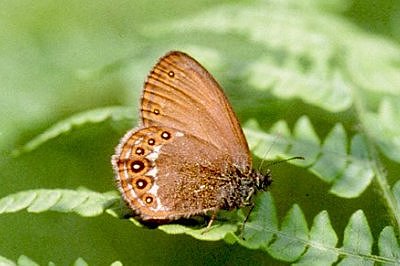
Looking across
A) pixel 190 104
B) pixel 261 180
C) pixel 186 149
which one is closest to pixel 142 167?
pixel 186 149

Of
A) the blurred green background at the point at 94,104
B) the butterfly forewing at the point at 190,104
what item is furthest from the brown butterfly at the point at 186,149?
the blurred green background at the point at 94,104

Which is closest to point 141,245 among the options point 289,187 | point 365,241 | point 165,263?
point 165,263

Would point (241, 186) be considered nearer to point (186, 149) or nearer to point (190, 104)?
point (186, 149)

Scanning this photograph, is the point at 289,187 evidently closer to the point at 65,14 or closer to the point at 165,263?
the point at 165,263

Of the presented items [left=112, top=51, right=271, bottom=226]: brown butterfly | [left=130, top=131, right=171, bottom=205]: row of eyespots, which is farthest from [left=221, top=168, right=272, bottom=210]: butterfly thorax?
[left=130, top=131, right=171, bottom=205]: row of eyespots

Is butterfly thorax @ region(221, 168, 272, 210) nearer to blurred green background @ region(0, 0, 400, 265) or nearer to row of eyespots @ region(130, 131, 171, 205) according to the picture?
row of eyespots @ region(130, 131, 171, 205)

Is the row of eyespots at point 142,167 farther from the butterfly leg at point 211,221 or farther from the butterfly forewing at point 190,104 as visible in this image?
the butterfly leg at point 211,221
